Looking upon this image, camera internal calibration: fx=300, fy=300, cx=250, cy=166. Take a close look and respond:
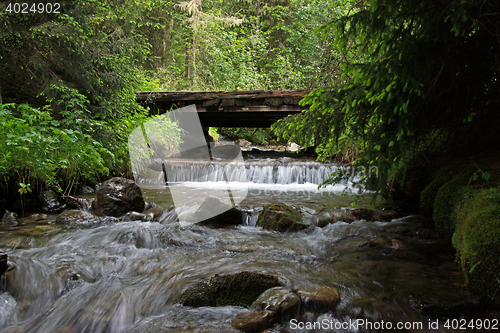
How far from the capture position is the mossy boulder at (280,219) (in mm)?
5598

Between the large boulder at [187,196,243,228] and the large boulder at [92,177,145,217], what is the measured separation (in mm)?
1369

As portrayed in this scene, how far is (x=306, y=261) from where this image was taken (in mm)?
4305

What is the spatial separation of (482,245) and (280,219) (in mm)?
3403

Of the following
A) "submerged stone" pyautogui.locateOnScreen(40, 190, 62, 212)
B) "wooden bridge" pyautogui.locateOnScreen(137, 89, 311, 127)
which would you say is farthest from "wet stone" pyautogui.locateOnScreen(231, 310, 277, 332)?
"wooden bridge" pyautogui.locateOnScreen(137, 89, 311, 127)

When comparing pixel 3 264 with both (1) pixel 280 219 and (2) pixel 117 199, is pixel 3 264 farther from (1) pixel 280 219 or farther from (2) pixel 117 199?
(1) pixel 280 219

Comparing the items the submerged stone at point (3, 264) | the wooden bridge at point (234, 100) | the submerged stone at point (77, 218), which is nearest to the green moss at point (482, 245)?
the submerged stone at point (3, 264)

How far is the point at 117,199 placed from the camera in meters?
6.40

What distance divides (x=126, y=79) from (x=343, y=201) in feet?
21.6

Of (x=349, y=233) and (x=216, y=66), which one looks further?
(x=216, y=66)

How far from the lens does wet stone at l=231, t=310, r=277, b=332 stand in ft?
9.04

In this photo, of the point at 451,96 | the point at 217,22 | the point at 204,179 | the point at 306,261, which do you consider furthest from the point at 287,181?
the point at 217,22

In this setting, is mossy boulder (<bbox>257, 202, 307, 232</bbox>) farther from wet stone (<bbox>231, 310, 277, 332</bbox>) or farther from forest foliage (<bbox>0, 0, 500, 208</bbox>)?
wet stone (<bbox>231, 310, 277, 332</bbox>)

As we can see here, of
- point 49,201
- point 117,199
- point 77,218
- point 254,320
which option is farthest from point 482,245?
point 49,201

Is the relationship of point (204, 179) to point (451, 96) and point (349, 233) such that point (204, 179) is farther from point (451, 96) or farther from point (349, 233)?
point (451, 96)
